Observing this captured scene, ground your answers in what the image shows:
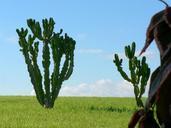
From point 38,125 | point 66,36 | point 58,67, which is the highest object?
point 66,36

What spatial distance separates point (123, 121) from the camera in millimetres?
18250

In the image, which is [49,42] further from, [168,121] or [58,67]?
[168,121]

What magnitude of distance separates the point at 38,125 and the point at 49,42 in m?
8.80

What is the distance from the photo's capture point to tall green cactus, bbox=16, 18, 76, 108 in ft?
79.6

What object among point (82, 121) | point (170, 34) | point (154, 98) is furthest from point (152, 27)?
point (82, 121)

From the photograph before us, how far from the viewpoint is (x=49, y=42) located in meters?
24.8

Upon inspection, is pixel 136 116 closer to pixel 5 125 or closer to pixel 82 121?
pixel 5 125

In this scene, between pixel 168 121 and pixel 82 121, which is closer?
pixel 168 121

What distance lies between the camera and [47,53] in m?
Answer: 24.3

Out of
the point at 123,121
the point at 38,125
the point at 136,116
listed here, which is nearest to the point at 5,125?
the point at 38,125

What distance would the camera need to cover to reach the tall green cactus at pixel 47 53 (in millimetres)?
24266

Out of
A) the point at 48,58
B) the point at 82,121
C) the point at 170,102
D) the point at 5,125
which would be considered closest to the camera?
the point at 170,102

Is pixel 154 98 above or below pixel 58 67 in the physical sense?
below

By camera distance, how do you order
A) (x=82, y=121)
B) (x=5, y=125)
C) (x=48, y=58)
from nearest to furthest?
(x=5, y=125)
(x=82, y=121)
(x=48, y=58)
